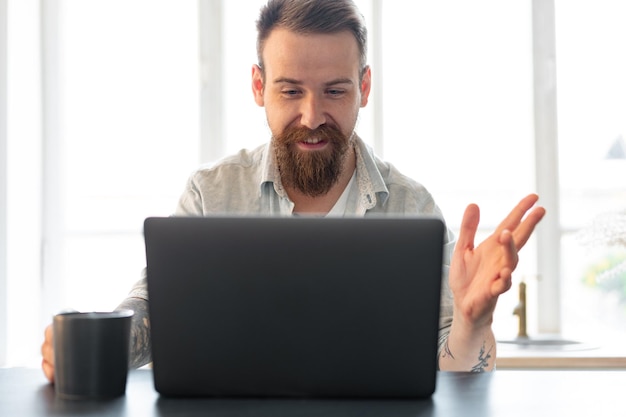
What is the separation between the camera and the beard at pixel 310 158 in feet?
6.97

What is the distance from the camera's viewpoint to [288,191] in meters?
2.22

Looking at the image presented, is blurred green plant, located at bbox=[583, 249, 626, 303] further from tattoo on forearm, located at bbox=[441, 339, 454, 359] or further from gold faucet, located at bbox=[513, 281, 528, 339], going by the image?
tattoo on forearm, located at bbox=[441, 339, 454, 359]

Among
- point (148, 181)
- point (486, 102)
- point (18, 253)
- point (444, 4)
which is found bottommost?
point (18, 253)

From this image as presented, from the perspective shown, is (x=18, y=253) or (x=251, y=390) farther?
(x=18, y=253)


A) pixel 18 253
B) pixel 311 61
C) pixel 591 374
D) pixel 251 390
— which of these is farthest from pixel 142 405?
pixel 18 253

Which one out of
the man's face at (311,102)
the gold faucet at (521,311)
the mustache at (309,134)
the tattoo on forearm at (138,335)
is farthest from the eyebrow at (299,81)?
the gold faucet at (521,311)

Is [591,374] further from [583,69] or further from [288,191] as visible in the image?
[583,69]

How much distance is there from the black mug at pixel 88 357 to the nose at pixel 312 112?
103cm

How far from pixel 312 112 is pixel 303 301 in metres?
1.06

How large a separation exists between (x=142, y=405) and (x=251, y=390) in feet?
0.43

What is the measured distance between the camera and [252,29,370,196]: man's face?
2.08 m

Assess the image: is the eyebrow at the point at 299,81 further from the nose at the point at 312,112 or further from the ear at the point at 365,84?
the ear at the point at 365,84

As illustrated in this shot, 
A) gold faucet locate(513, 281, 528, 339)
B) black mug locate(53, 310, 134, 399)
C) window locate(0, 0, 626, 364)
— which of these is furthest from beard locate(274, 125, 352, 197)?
window locate(0, 0, 626, 364)

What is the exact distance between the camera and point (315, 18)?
2152mm
